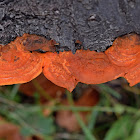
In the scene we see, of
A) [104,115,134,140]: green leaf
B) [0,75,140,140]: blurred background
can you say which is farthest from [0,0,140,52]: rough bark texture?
[104,115,134,140]: green leaf

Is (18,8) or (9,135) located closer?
(18,8)

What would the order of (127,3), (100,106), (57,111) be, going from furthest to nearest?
(57,111) < (100,106) < (127,3)

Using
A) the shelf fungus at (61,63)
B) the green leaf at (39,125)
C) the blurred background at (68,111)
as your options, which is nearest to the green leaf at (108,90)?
the blurred background at (68,111)

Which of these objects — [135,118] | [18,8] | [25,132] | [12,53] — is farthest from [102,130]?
[18,8]

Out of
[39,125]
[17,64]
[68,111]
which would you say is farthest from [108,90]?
[17,64]

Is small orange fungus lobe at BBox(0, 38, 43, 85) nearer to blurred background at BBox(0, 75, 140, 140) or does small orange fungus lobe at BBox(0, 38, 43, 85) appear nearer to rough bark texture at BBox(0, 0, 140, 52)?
rough bark texture at BBox(0, 0, 140, 52)

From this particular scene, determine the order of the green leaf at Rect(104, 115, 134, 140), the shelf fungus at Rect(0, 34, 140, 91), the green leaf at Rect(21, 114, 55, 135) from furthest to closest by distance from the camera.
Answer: the green leaf at Rect(21, 114, 55, 135) → the green leaf at Rect(104, 115, 134, 140) → the shelf fungus at Rect(0, 34, 140, 91)

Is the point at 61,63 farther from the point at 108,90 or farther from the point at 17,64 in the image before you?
→ the point at 108,90

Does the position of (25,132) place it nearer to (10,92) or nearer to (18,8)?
(10,92)
